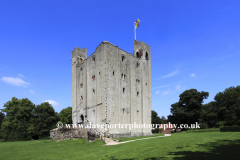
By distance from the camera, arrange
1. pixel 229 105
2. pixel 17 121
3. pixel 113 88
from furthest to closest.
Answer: pixel 17 121 < pixel 229 105 < pixel 113 88

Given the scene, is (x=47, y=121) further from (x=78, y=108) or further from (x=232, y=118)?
(x=232, y=118)

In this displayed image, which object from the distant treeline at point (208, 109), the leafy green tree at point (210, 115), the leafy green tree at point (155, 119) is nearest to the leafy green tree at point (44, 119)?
the distant treeline at point (208, 109)

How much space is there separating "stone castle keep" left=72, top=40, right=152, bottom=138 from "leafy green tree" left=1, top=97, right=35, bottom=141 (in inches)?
747

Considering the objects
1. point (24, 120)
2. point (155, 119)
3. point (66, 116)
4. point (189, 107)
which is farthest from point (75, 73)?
point (155, 119)

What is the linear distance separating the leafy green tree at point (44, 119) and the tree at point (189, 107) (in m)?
41.1

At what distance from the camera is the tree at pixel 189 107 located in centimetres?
5599

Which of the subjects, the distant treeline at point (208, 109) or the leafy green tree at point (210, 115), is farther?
the leafy green tree at point (210, 115)

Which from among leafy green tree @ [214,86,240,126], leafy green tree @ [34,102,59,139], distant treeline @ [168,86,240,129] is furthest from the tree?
leafy green tree @ [34,102,59,139]

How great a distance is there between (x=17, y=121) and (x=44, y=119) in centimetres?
722

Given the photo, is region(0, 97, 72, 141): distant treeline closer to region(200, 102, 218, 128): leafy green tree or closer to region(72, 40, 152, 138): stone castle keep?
region(72, 40, 152, 138): stone castle keep

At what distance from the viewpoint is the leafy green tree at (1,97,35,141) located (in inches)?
1930

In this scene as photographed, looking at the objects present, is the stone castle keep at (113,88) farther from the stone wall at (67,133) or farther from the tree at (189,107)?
the tree at (189,107)

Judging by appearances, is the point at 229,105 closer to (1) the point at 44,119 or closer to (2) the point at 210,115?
(2) the point at 210,115

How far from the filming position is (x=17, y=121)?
49844 millimetres
